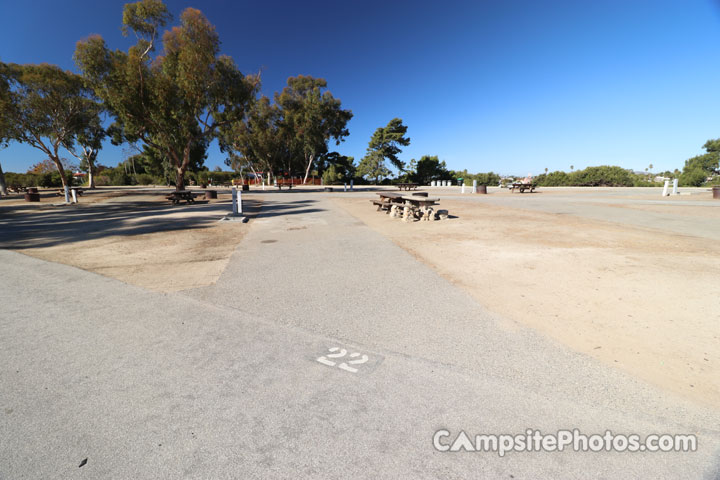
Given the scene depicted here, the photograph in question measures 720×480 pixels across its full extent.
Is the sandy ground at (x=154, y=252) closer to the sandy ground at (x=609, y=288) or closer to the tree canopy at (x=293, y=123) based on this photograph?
the sandy ground at (x=609, y=288)

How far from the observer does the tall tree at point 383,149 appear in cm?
4888

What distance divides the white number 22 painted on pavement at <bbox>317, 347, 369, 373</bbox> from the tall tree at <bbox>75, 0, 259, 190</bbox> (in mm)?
24242

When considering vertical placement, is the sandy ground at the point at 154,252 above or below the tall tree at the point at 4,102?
below

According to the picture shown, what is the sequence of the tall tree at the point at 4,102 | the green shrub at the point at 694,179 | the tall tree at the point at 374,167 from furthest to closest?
the tall tree at the point at 374,167
the green shrub at the point at 694,179
the tall tree at the point at 4,102

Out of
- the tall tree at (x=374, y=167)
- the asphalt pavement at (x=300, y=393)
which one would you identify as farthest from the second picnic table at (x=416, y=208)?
the tall tree at (x=374, y=167)

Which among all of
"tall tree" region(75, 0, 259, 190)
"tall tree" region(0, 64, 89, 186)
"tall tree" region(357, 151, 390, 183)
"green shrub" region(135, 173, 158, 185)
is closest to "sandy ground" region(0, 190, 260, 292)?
"tall tree" region(75, 0, 259, 190)

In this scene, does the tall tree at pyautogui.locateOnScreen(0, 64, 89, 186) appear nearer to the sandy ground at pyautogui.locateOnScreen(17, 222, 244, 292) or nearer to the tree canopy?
the tree canopy

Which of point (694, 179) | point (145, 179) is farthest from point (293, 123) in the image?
point (694, 179)

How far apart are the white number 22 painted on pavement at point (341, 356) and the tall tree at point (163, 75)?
79.5 ft

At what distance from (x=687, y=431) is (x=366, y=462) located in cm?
206

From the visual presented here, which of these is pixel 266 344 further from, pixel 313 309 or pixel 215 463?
pixel 215 463

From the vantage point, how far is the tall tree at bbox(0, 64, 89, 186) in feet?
85.6

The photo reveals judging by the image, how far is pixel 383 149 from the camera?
49375 mm

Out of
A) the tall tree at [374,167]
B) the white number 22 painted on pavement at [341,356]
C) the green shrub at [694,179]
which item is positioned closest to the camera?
the white number 22 painted on pavement at [341,356]
